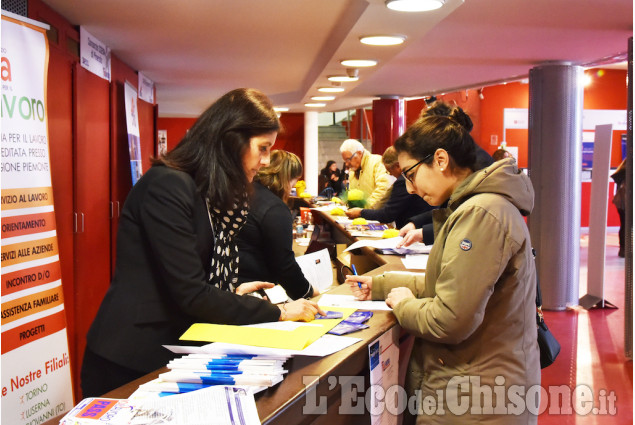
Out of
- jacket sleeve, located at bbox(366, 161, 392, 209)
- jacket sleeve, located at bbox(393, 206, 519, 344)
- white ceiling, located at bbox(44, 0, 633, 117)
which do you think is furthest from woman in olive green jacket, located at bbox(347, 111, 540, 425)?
jacket sleeve, located at bbox(366, 161, 392, 209)

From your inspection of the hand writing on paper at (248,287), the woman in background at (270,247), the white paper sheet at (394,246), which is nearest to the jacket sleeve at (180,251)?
the hand writing on paper at (248,287)

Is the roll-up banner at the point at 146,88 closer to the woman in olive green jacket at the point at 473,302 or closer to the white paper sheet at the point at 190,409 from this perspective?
the woman in olive green jacket at the point at 473,302

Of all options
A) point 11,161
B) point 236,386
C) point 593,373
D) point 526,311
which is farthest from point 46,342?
point 593,373

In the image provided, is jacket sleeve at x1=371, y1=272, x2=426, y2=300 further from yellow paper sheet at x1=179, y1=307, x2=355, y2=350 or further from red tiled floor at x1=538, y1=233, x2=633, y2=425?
red tiled floor at x1=538, y1=233, x2=633, y2=425

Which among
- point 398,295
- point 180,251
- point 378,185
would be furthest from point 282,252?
point 378,185

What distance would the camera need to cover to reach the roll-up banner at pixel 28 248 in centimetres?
304

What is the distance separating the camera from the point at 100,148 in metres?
5.59

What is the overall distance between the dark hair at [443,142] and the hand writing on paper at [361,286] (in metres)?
0.58

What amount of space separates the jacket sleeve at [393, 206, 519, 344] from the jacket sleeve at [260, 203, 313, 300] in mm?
910

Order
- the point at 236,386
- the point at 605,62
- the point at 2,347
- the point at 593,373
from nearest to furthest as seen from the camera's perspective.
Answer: the point at 236,386, the point at 2,347, the point at 593,373, the point at 605,62

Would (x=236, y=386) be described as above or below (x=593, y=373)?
above

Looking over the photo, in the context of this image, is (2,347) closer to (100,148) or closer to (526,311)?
(526,311)

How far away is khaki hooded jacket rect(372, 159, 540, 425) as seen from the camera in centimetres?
168

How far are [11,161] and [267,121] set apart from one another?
1737 mm
